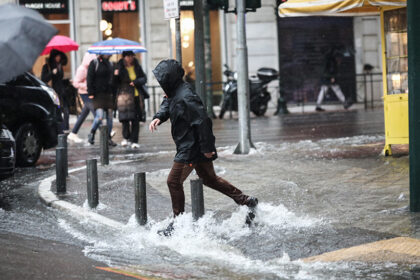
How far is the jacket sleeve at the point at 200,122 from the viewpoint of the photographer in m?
7.72

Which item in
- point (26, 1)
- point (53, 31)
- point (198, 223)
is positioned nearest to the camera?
point (53, 31)

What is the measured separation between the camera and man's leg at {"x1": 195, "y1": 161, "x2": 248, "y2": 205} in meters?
8.04

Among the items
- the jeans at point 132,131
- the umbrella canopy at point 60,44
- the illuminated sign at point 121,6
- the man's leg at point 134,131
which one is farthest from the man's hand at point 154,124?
the illuminated sign at point 121,6

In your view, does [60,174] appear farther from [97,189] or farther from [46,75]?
[46,75]

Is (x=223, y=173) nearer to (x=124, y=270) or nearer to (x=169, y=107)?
(x=169, y=107)

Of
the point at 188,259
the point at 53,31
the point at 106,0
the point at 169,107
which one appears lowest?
the point at 188,259

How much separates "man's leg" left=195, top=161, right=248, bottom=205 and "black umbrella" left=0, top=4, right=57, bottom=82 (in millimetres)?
2189

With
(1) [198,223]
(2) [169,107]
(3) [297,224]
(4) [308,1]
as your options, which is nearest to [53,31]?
(2) [169,107]

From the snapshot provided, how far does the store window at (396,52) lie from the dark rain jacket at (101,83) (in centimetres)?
592

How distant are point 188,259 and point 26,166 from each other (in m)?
7.61

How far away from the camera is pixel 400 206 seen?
28.6ft

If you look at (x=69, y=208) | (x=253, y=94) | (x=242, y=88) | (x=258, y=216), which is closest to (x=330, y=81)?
(x=253, y=94)

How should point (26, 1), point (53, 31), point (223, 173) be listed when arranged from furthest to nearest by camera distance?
point (26, 1) → point (223, 173) → point (53, 31)

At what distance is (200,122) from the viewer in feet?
25.4
